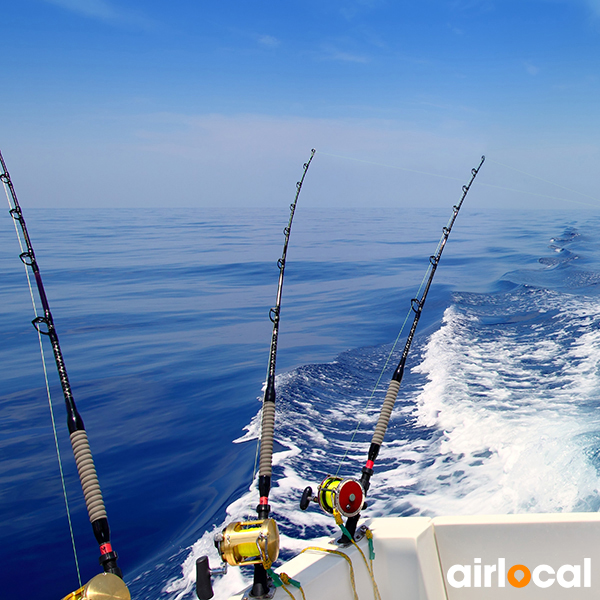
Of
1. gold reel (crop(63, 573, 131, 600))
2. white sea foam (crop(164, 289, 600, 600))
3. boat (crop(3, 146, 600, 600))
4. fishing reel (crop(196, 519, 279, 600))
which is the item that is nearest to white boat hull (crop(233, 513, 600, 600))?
boat (crop(3, 146, 600, 600))

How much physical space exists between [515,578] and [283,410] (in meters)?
2.36

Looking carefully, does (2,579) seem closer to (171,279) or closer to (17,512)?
(17,512)

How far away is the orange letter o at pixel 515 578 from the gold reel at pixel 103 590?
1.09 m

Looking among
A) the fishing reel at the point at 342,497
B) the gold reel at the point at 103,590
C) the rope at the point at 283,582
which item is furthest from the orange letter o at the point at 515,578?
the gold reel at the point at 103,590

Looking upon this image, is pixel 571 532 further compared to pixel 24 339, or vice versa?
pixel 24 339

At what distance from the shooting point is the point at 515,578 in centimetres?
144

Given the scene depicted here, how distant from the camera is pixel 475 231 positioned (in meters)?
21.9

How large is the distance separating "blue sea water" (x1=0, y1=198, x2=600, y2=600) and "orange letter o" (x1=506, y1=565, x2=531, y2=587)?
3.14ft

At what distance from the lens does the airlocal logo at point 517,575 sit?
1.41 m

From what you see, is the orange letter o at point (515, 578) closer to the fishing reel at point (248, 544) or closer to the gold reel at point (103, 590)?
the fishing reel at point (248, 544)

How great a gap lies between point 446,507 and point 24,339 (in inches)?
232

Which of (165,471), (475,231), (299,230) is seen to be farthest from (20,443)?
(475,231)

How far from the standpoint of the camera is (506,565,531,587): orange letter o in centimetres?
143

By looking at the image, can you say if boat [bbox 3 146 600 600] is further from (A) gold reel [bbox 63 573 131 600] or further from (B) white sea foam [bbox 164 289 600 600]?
(B) white sea foam [bbox 164 289 600 600]
